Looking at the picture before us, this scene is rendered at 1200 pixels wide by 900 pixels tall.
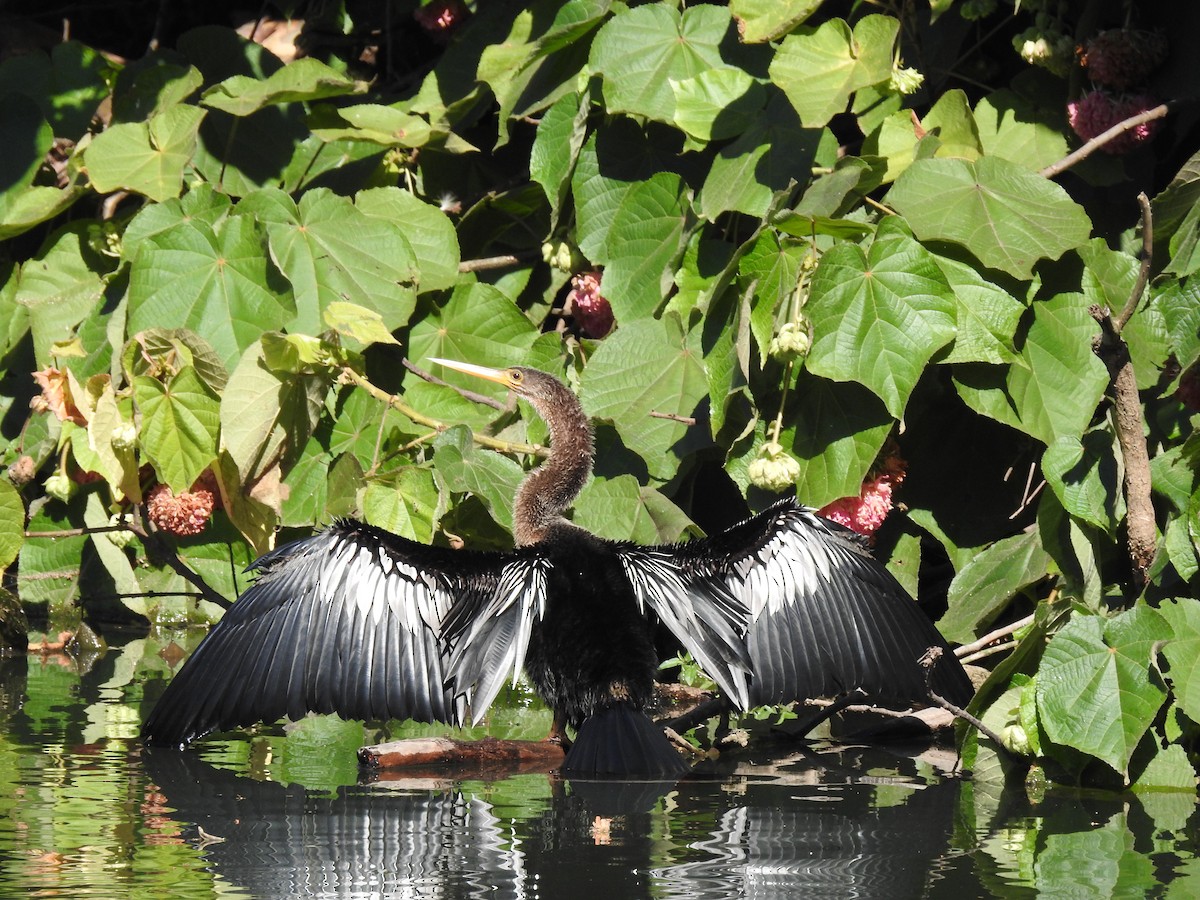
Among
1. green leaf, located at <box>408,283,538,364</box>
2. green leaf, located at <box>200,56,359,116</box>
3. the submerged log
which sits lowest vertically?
the submerged log

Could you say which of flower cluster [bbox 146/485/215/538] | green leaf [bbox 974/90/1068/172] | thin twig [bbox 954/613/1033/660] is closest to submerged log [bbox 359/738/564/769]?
thin twig [bbox 954/613/1033/660]

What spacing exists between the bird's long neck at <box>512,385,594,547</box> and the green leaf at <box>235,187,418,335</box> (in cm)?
81

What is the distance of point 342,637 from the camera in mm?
3363

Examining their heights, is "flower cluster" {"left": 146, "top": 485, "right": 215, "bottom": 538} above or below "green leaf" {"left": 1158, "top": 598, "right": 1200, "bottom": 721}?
above

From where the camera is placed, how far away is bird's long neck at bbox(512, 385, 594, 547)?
12.6 feet

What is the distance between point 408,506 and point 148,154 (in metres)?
1.83

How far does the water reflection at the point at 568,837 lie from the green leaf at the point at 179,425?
125 centimetres

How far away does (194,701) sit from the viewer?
3.34 m

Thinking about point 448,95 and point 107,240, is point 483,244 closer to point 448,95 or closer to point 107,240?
point 448,95

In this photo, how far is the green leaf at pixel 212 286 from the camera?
4488 mm

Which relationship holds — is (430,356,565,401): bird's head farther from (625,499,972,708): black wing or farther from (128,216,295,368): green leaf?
(625,499,972,708): black wing

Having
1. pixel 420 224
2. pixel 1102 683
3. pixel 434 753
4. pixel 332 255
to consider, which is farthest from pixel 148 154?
pixel 1102 683

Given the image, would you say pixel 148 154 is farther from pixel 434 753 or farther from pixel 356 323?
pixel 434 753

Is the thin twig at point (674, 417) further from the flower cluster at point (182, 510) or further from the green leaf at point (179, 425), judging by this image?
the flower cluster at point (182, 510)
